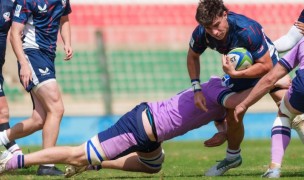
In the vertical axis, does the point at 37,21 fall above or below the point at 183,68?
above

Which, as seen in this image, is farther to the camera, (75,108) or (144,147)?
(75,108)

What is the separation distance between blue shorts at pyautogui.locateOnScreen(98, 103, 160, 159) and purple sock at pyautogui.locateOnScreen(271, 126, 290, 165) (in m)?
1.20

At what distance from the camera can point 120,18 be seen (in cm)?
2797

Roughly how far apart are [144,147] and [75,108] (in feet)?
47.9

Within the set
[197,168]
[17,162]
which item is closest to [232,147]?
[197,168]

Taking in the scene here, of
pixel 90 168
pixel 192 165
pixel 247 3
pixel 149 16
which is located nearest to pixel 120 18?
pixel 149 16

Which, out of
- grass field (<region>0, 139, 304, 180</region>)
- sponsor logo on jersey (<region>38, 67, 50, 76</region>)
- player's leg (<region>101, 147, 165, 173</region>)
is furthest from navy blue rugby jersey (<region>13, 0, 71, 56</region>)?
player's leg (<region>101, 147, 165, 173</region>)

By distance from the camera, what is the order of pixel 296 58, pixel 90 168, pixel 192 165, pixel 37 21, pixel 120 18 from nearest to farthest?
pixel 296 58
pixel 90 168
pixel 37 21
pixel 192 165
pixel 120 18

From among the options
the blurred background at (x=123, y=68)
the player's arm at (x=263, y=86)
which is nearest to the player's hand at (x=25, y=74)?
the player's arm at (x=263, y=86)

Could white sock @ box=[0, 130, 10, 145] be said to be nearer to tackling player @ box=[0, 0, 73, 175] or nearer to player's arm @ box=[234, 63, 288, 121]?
tackling player @ box=[0, 0, 73, 175]

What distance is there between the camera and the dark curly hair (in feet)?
29.3

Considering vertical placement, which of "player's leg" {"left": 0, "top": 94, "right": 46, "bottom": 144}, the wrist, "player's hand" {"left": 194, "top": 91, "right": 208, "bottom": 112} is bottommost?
"player's leg" {"left": 0, "top": 94, "right": 46, "bottom": 144}

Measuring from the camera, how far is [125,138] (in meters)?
9.04

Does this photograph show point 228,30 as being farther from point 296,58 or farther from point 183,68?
point 183,68
